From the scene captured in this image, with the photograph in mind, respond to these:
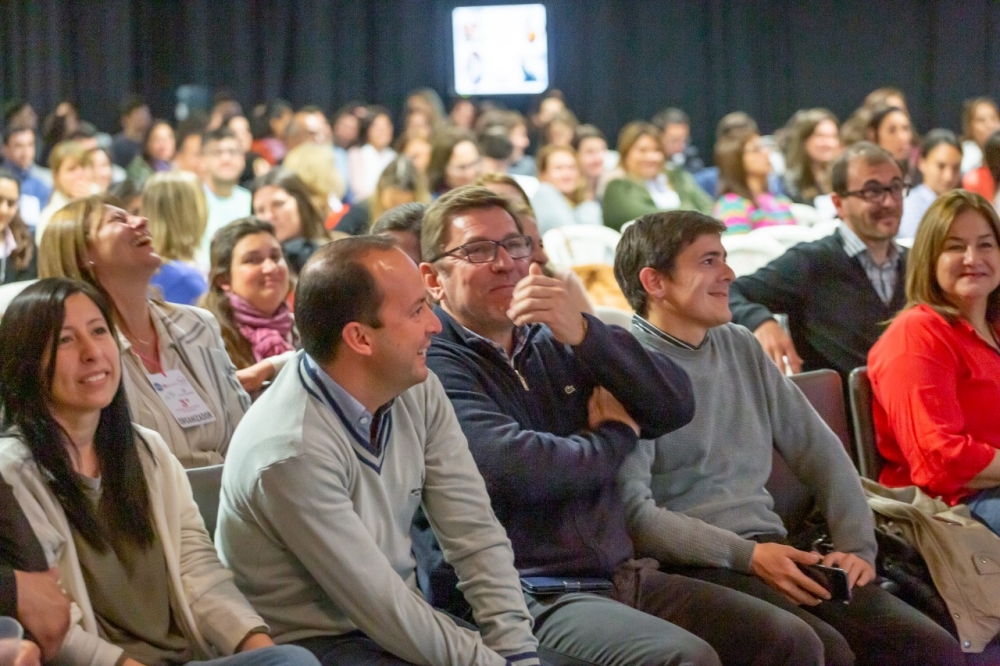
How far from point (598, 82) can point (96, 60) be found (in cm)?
516

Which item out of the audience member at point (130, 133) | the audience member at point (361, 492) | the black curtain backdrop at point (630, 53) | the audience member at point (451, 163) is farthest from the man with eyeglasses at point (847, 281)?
the black curtain backdrop at point (630, 53)

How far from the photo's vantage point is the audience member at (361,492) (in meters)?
1.92

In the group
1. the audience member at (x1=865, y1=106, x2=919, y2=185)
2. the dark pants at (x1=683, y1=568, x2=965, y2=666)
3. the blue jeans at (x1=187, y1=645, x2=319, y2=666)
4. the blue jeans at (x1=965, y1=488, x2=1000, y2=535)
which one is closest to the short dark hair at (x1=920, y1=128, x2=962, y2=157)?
the audience member at (x1=865, y1=106, x2=919, y2=185)

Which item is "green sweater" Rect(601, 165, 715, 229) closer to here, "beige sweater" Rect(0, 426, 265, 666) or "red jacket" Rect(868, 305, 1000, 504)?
"red jacket" Rect(868, 305, 1000, 504)

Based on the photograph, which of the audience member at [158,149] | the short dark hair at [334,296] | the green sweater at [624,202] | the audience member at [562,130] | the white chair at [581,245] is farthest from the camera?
the audience member at [562,130]

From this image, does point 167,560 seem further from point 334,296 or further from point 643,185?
point 643,185

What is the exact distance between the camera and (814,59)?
1290cm

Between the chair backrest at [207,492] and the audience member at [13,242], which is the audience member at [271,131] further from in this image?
the chair backrest at [207,492]

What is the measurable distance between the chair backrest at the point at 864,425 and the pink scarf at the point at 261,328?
1.71 meters

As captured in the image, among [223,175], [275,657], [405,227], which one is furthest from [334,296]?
[223,175]

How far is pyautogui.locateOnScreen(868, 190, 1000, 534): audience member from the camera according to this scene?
9.27 feet

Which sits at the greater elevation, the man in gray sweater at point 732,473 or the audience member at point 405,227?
the audience member at point 405,227

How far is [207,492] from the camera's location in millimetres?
2305

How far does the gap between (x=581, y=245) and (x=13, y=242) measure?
2.53 metres
